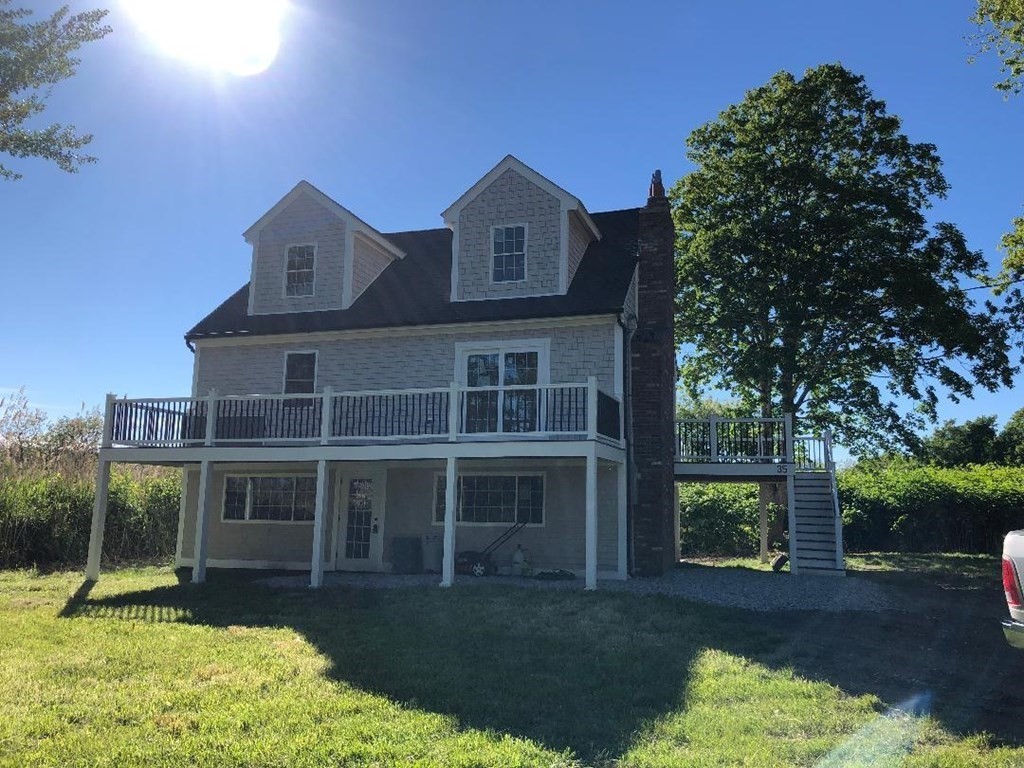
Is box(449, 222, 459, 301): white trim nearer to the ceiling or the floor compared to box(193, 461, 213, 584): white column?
nearer to the ceiling

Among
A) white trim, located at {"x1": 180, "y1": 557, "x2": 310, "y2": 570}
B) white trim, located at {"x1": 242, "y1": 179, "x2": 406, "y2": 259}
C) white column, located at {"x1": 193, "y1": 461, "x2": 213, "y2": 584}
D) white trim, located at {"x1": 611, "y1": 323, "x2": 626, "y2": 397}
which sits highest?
white trim, located at {"x1": 242, "y1": 179, "x2": 406, "y2": 259}

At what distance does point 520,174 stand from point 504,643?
10.7 meters

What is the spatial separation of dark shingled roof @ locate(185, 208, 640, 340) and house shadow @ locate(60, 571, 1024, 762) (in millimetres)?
5665

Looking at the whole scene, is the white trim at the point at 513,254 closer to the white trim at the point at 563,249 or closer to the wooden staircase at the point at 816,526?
the white trim at the point at 563,249

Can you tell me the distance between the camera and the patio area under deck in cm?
1357

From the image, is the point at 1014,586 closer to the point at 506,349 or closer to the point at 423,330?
the point at 506,349

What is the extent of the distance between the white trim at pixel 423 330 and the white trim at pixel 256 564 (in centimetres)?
489

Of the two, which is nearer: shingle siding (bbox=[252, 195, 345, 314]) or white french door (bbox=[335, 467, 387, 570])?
white french door (bbox=[335, 467, 387, 570])

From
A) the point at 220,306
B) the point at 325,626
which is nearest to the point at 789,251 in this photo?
the point at 220,306

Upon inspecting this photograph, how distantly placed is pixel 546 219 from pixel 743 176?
33.0 feet

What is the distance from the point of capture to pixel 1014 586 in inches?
218

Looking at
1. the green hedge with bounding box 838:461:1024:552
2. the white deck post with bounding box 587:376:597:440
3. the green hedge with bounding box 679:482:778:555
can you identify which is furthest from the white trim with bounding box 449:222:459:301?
the green hedge with bounding box 838:461:1024:552

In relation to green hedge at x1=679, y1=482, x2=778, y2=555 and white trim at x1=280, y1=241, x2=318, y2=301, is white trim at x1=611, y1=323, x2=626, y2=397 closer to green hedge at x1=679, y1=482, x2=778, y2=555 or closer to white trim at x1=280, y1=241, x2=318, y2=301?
white trim at x1=280, y1=241, x2=318, y2=301

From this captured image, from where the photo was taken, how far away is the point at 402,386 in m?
16.7
